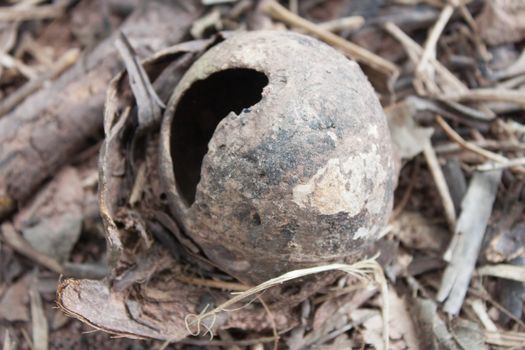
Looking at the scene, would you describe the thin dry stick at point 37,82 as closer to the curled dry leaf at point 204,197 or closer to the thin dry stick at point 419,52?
the curled dry leaf at point 204,197

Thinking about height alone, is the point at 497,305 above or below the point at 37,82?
below

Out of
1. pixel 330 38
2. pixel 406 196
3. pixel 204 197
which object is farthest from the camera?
pixel 330 38

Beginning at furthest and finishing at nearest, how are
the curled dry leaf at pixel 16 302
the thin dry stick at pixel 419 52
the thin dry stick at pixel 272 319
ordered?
1. the thin dry stick at pixel 419 52
2. the curled dry leaf at pixel 16 302
3. the thin dry stick at pixel 272 319

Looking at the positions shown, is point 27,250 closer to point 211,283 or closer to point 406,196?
point 211,283

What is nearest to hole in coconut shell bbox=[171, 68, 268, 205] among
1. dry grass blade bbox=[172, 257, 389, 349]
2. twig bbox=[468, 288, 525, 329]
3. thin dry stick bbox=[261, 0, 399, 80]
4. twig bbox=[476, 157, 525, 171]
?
dry grass blade bbox=[172, 257, 389, 349]

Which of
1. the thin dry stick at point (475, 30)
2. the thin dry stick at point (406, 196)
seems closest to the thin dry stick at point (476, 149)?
the thin dry stick at point (406, 196)

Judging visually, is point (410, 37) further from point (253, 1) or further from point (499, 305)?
point (499, 305)

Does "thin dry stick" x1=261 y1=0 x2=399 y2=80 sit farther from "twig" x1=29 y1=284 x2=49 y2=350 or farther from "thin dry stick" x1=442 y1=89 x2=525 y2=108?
"twig" x1=29 y1=284 x2=49 y2=350

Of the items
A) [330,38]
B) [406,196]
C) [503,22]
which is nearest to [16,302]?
[406,196]
